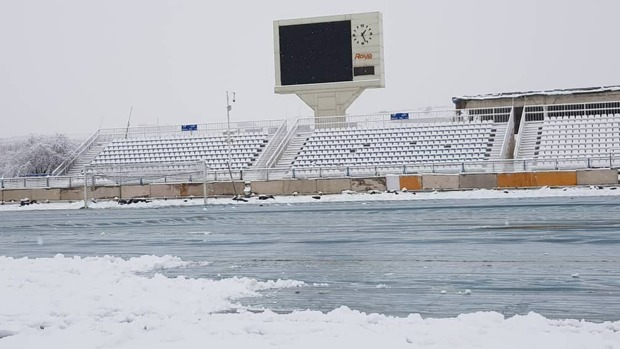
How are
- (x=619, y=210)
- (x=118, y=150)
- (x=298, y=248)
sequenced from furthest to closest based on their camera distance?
1. (x=118, y=150)
2. (x=619, y=210)
3. (x=298, y=248)

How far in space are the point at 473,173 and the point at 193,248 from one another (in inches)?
981

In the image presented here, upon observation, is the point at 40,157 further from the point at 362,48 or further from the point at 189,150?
the point at 362,48

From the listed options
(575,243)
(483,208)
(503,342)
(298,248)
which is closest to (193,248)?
(298,248)

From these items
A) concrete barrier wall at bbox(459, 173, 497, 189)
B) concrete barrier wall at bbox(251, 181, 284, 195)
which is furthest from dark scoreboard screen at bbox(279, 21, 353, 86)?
concrete barrier wall at bbox(459, 173, 497, 189)

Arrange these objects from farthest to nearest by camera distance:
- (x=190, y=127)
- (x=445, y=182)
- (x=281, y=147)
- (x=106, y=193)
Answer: (x=190, y=127) → (x=281, y=147) → (x=106, y=193) → (x=445, y=182)

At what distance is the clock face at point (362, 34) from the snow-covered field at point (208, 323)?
43386 millimetres

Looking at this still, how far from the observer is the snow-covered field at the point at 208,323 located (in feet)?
26.4

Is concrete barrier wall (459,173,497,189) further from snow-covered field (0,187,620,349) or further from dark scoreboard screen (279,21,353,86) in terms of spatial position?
snow-covered field (0,187,620,349)

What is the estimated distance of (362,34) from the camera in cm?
5503

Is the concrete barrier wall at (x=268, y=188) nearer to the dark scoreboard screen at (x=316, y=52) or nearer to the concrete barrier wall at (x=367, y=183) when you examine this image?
the concrete barrier wall at (x=367, y=183)

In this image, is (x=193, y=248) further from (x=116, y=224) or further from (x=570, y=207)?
(x=570, y=207)

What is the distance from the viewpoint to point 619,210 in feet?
82.0

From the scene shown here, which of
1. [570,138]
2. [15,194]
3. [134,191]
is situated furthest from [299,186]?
[570,138]

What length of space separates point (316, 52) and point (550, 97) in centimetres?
1873
